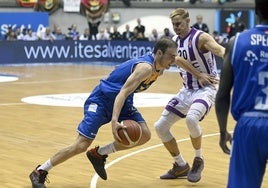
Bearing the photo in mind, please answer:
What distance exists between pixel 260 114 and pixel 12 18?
24261mm

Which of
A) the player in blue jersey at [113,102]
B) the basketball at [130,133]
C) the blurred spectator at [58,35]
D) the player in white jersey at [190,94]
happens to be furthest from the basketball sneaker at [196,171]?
the blurred spectator at [58,35]

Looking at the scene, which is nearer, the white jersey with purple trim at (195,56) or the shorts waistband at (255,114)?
the shorts waistband at (255,114)

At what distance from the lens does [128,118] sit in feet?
21.8

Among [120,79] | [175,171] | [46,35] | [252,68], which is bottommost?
[46,35]

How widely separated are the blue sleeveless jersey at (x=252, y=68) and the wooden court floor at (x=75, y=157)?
10.4ft

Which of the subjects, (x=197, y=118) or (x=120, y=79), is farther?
(x=197, y=118)

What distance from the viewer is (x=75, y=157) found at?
837 cm

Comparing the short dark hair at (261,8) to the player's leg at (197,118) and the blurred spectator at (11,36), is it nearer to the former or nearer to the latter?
the player's leg at (197,118)

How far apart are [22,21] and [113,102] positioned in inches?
843

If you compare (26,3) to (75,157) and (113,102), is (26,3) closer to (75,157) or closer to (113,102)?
(75,157)

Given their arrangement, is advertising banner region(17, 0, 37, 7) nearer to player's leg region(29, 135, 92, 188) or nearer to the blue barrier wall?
the blue barrier wall

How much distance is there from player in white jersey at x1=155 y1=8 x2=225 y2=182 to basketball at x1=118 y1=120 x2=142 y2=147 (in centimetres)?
69

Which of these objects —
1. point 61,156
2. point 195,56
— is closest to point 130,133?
point 61,156

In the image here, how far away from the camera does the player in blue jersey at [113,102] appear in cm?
615
